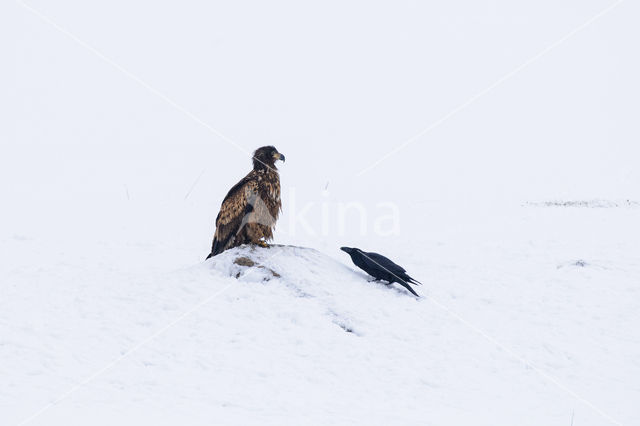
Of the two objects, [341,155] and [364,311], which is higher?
[341,155]

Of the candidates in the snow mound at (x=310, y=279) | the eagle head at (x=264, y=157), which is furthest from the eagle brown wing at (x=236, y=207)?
the snow mound at (x=310, y=279)

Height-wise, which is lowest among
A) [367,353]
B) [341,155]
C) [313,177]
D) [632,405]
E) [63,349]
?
[63,349]

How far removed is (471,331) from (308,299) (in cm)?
255

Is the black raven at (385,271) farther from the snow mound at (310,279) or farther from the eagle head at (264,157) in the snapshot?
the eagle head at (264,157)

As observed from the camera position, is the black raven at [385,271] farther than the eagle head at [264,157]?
Yes

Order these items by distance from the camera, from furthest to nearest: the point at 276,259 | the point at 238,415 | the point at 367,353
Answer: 1. the point at 276,259
2. the point at 367,353
3. the point at 238,415

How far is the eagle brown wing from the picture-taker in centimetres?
882

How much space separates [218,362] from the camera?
21.4 feet

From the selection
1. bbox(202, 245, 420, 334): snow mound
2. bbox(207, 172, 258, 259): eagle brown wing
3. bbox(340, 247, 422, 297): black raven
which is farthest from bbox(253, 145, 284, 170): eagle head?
bbox(340, 247, 422, 297): black raven

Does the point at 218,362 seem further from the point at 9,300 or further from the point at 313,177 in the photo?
the point at 313,177

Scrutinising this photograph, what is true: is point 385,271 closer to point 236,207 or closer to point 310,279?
point 310,279

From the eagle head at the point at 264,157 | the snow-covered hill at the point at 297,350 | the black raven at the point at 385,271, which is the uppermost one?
the eagle head at the point at 264,157

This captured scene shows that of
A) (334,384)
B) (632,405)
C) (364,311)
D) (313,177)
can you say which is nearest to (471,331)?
(364,311)

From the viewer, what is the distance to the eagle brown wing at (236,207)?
28.9 ft
